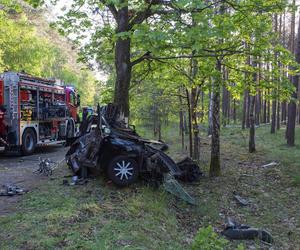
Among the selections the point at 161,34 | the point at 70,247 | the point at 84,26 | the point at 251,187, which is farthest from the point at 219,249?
the point at 84,26

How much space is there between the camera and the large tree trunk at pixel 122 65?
11727 mm

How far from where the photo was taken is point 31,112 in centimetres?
1645

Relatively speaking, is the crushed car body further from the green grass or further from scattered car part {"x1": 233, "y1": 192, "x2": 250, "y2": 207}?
scattered car part {"x1": 233, "y1": 192, "x2": 250, "y2": 207}

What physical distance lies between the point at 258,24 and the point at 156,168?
5.04m

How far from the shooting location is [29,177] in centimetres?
1046

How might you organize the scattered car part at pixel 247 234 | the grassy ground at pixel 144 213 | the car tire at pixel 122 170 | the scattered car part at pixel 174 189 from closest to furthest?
the grassy ground at pixel 144 213
the scattered car part at pixel 247 234
the car tire at pixel 122 170
the scattered car part at pixel 174 189

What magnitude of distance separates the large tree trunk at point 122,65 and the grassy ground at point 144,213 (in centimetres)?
291

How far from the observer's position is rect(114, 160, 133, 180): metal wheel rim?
9.07 meters

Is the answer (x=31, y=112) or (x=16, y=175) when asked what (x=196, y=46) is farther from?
(x=31, y=112)

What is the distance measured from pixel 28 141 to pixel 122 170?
346 inches

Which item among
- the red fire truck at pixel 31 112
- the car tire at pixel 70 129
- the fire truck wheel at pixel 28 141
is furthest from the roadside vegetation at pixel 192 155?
the fire truck wheel at pixel 28 141

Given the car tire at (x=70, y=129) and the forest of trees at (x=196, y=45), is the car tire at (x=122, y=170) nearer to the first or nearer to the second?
the forest of trees at (x=196, y=45)

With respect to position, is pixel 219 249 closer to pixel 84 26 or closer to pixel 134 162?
pixel 134 162

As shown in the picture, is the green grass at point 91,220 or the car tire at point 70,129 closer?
the green grass at point 91,220
